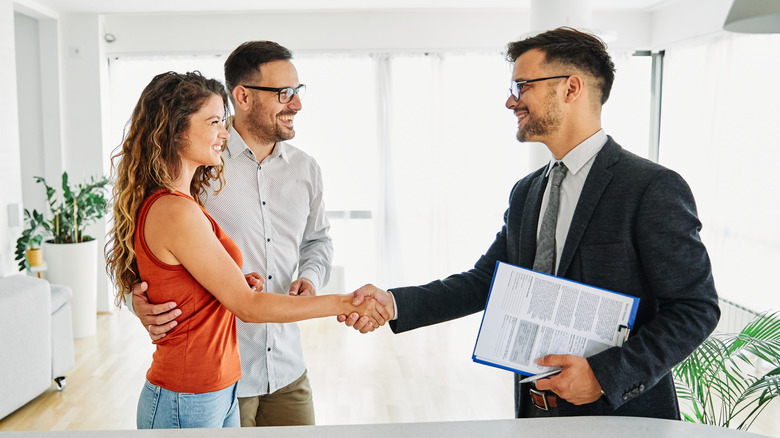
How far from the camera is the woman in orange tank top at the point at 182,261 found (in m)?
→ 1.52

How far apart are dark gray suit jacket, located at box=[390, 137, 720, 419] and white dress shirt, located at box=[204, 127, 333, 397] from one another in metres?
0.95

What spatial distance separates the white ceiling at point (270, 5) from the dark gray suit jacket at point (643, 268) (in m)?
4.40

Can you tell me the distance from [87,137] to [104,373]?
2.50 meters

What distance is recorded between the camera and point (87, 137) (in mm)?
5754

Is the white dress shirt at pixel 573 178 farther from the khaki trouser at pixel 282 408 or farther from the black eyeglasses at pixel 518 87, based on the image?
the khaki trouser at pixel 282 408

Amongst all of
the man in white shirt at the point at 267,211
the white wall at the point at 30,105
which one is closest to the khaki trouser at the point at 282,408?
the man in white shirt at the point at 267,211

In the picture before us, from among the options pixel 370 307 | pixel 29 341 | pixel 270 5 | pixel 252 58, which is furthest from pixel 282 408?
pixel 270 5

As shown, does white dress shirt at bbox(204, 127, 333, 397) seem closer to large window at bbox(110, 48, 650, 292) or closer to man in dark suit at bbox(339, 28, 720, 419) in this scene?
man in dark suit at bbox(339, 28, 720, 419)

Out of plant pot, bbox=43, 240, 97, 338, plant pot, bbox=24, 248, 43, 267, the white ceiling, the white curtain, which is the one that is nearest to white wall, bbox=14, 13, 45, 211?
the white ceiling

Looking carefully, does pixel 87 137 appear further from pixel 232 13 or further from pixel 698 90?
pixel 698 90

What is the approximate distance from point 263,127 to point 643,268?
1259 mm

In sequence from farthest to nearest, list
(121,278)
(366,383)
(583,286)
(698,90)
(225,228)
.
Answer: (698,90), (366,383), (225,228), (121,278), (583,286)

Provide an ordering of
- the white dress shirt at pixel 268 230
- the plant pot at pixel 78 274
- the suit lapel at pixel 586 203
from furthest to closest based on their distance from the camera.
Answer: the plant pot at pixel 78 274 < the white dress shirt at pixel 268 230 < the suit lapel at pixel 586 203

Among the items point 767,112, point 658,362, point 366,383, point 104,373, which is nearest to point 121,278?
point 658,362
